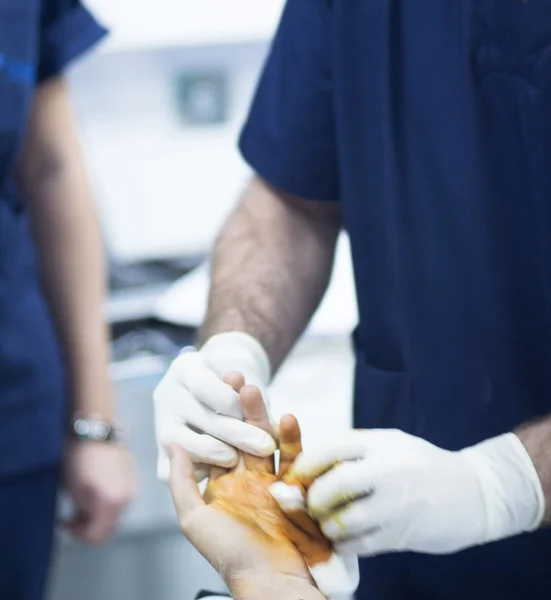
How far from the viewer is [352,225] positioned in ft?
2.84

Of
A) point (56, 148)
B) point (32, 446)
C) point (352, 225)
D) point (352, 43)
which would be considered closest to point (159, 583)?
point (32, 446)

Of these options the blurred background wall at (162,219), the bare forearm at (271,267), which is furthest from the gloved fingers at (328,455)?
the blurred background wall at (162,219)

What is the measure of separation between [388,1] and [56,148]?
615 millimetres

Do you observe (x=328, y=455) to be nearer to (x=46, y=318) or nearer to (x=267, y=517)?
(x=267, y=517)

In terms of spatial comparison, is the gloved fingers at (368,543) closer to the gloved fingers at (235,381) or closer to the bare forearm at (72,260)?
the gloved fingers at (235,381)

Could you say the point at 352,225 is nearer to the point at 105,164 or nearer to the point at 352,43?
the point at 352,43

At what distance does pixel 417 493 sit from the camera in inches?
26.3

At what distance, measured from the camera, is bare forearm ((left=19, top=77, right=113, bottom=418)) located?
1224 mm

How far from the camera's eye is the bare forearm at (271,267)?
93cm

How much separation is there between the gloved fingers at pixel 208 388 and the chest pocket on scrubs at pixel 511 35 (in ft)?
1.24

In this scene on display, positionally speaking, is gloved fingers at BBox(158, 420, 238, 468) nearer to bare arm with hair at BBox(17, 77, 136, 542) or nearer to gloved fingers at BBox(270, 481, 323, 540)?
gloved fingers at BBox(270, 481, 323, 540)

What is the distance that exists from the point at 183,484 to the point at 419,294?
301 millimetres

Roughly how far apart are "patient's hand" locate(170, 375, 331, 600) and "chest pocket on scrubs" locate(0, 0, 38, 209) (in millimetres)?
515

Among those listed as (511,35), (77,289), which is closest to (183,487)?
(511,35)
